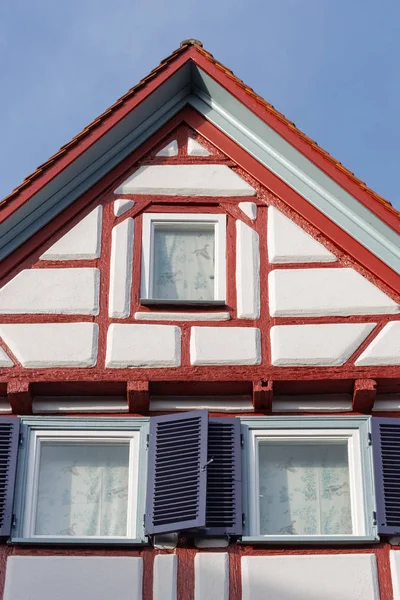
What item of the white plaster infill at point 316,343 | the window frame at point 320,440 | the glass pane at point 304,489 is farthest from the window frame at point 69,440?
the white plaster infill at point 316,343

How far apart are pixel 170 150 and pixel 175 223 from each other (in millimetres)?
829

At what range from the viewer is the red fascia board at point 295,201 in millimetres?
12086

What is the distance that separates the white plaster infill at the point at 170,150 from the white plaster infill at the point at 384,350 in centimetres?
266

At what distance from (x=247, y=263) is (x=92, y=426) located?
1.96 m

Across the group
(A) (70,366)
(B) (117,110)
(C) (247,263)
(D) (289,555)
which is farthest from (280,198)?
(D) (289,555)

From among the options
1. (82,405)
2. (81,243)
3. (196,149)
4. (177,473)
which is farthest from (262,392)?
(196,149)

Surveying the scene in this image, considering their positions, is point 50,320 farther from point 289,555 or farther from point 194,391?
point 289,555

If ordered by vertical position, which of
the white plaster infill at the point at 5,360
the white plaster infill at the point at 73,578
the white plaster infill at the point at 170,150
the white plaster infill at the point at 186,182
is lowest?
the white plaster infill at the point at 73,578

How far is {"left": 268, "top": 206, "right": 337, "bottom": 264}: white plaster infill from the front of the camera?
12.2 meters

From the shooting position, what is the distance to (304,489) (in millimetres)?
11289

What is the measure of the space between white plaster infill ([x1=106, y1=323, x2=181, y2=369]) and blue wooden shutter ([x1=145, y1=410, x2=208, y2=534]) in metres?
0.48

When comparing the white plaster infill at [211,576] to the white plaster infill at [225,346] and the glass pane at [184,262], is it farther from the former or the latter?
the glass pane at [184,262]

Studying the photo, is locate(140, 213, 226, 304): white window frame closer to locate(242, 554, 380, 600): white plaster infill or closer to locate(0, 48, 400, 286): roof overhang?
locate(0, 48, 400, 286): roof overhang

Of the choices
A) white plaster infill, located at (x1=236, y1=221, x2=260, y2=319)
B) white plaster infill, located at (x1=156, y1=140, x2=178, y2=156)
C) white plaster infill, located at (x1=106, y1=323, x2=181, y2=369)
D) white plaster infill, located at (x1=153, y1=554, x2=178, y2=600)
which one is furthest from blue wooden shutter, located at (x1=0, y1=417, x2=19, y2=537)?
white plaster infill, located at (x1=156, y1=140, x2=178, y2=156)
